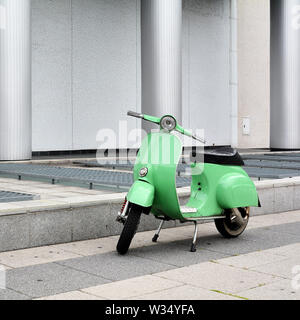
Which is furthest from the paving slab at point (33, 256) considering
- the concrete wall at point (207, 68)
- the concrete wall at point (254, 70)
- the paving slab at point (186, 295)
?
the concrete wall at point (254, 70)

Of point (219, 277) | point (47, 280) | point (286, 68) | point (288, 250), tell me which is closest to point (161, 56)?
point (286, 68)

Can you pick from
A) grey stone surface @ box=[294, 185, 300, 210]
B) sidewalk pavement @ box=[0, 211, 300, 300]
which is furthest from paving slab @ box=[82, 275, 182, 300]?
grey stone surface @ box=[294, 185, 300, 210]

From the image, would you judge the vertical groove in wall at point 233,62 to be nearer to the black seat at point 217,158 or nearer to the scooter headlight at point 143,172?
the black seat at point 217,158

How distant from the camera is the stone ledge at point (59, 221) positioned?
17.5 ft

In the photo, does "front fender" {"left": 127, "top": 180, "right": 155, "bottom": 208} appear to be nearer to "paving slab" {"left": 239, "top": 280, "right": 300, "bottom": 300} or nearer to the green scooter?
the green scooter

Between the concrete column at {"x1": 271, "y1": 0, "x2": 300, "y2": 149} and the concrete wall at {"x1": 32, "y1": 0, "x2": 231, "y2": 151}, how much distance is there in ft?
9.03

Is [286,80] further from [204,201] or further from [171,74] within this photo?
[204,201]

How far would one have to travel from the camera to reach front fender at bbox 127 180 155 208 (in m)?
5.04

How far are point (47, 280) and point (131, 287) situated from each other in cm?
65

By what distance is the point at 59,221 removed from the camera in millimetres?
5695

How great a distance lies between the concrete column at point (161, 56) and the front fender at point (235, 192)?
9475mm

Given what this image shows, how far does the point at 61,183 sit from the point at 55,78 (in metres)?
8.15

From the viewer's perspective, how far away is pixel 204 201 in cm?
569
